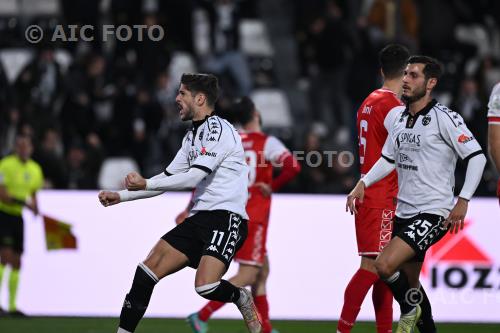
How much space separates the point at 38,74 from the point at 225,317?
5291 mm

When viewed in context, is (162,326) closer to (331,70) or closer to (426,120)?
(426,120)

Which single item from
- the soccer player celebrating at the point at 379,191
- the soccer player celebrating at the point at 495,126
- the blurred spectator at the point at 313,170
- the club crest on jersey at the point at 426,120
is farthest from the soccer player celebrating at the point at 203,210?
the blurred spectator at the point at 313,170

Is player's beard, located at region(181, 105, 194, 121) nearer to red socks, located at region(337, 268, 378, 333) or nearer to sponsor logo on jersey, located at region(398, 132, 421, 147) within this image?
sponsor logo on jersey, located at region(398, 132, 421, 147)

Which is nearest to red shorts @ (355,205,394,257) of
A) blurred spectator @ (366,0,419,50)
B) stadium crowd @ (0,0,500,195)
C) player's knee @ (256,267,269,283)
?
player's knee @ (256,267,269,283)

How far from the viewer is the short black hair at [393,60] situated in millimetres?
9508

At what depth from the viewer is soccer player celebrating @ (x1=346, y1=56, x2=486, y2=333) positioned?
8.48 meters

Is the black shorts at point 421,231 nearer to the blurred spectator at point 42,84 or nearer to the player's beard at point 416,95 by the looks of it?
the player's beard at point 416,95

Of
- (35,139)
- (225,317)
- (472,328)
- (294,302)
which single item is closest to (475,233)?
(472,328)

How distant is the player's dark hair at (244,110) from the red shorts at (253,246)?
1027 millimetres

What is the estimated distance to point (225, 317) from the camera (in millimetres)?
13875

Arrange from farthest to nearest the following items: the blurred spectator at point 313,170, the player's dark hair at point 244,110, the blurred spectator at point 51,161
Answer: the blurred spectator at point 313,170 < the blurred spectator at point 51,161 < the player's dark hair at point 244,110

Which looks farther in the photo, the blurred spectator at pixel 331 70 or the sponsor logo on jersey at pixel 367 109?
the blurred spectator at pixel 331 70

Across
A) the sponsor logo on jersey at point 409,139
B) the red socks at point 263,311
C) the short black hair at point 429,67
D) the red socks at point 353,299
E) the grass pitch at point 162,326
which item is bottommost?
the grass pitch at point 162,326

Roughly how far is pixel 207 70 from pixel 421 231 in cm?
971
